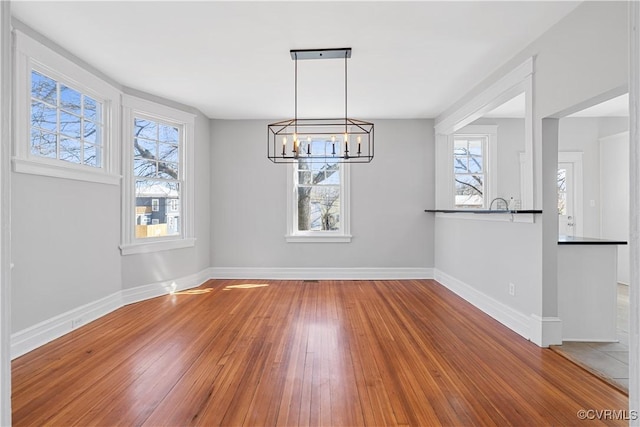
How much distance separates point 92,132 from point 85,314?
191 centimetres

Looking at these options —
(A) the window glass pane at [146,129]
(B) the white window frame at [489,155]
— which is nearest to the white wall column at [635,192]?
(A) the window glass pane at [146,129]

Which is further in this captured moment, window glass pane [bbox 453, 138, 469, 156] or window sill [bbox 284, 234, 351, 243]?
window glass pane [bbox 453, 138, 469, 156]

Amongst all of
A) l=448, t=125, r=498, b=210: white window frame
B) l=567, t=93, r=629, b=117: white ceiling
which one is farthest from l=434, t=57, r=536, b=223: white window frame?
l=567, t=93, r=629, b=117: white ceiling

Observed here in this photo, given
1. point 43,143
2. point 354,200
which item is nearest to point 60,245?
point 43,143

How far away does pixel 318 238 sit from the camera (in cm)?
555

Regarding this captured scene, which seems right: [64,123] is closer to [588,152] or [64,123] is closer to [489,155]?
[489,155]

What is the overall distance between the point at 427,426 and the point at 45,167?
3519 mm

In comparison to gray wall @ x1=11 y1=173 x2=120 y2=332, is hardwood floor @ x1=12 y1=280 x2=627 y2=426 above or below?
below

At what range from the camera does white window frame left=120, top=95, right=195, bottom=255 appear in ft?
13.4

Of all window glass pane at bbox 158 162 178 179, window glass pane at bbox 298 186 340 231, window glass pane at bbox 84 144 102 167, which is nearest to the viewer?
window glass pane at bbox 84 144 102 167

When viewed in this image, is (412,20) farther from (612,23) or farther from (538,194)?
(538,194)

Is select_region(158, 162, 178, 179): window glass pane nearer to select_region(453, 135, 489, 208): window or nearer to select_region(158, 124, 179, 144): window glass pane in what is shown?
select_region(158, 124, 179, 144): window glass pane

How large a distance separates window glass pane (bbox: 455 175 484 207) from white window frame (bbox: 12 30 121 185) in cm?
506

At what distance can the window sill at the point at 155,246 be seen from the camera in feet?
13.5
